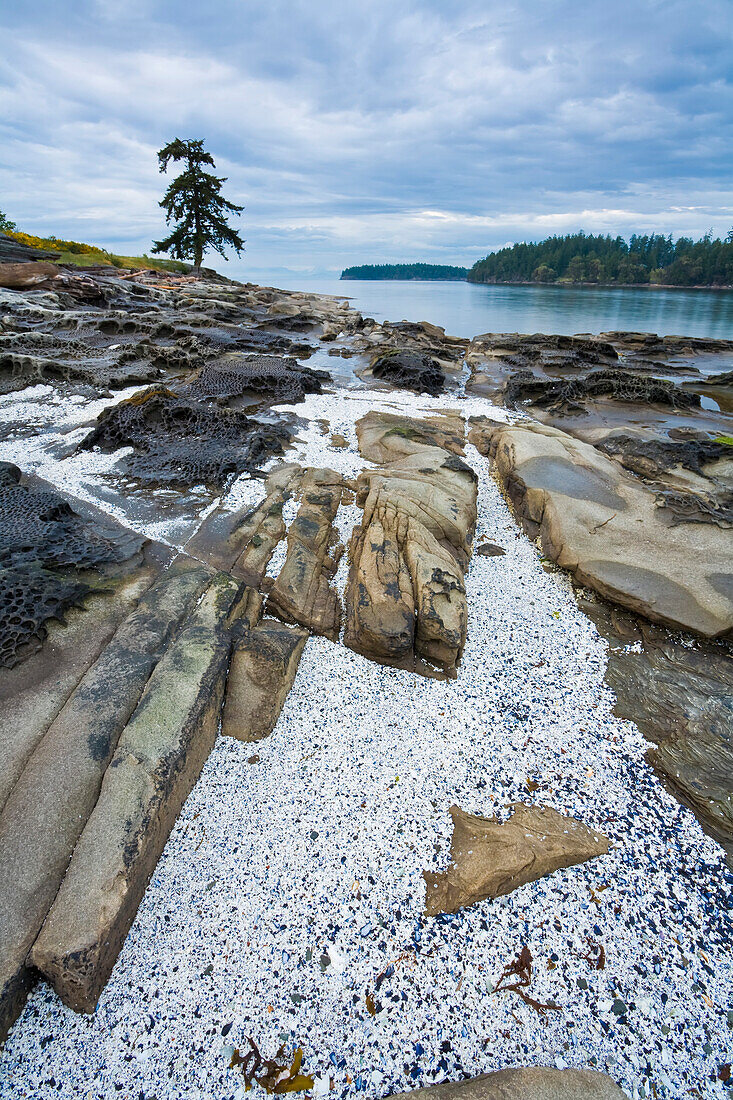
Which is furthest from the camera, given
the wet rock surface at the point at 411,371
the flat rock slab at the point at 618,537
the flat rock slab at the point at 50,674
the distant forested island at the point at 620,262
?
the distant forested island at the point at 620,262

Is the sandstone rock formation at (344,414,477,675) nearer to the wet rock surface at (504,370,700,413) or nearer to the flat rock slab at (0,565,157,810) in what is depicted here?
the flat rock slab at (0,565,157,810)

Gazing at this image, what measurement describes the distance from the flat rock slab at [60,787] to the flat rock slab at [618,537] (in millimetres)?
4078

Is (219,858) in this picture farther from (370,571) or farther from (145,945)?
(370,571)

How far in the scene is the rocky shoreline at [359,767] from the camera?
2.16 metres

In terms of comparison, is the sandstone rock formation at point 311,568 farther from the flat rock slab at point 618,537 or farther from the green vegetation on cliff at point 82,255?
the green vegetation on cliff at point 82,255

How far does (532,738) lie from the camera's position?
349 cm

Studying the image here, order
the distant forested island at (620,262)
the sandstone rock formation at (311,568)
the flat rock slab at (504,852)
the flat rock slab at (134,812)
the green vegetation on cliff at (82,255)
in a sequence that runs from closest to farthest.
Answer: the flat rock slab at (134,812) < the flat rock slab at (504,852) < the sandstone rock formation at (311,568) < the green vegetation on cliff at (82,255) < the distant forested island at (620,262)

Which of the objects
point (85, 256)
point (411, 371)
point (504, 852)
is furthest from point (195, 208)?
point (504, 852)

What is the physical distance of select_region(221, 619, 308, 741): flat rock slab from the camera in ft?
11.1

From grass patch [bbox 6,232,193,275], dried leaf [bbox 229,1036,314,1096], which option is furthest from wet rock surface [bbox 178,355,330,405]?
grass patch [bbox 6,232,193,275]

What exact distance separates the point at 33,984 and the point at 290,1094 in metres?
1.21

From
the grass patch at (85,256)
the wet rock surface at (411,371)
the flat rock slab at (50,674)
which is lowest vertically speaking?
the flat rock slab at (50,674)

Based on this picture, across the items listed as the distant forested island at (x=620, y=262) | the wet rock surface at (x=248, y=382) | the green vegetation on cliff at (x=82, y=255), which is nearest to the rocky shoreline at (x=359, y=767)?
the wet rock surface at (x=248, y=382)

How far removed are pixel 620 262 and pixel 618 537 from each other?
9707 centimetres
